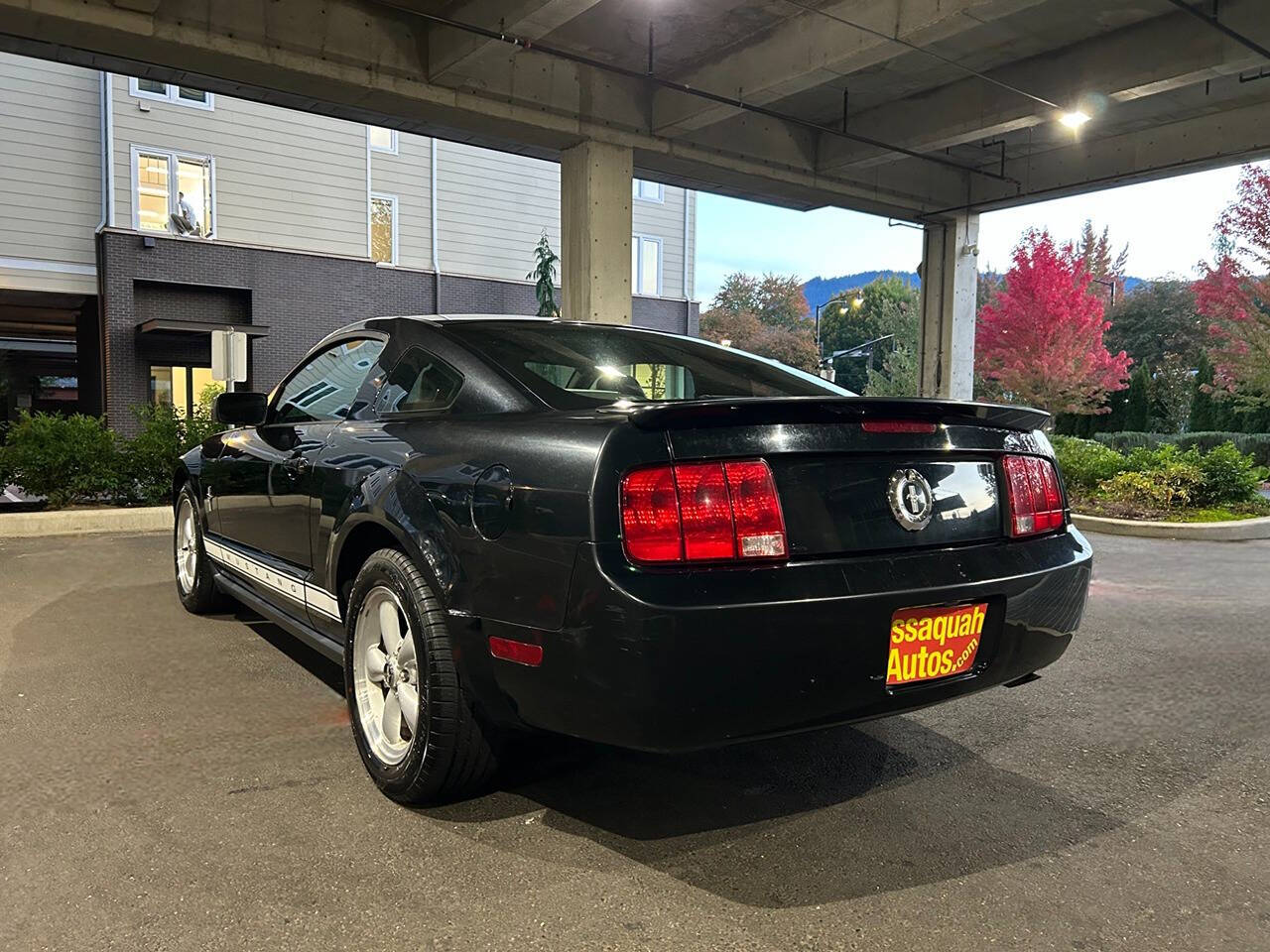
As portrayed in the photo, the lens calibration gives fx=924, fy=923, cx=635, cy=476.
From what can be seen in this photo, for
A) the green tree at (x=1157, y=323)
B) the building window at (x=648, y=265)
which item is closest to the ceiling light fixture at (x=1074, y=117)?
the building window at (x=648, y=265)

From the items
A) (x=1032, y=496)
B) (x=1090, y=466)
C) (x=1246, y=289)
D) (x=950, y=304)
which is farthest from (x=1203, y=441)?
(x=1032, y=496)

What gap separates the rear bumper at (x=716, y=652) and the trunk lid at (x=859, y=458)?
0.09 metres

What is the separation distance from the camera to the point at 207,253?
57.2ft

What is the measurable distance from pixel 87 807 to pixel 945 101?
1247cm

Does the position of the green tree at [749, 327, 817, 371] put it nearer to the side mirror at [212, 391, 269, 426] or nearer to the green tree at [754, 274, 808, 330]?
the green tree at [754, 274, 808, 330]

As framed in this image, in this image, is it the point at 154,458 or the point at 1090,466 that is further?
the point at 1090,466

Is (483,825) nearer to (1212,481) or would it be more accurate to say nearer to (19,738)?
(19,738)

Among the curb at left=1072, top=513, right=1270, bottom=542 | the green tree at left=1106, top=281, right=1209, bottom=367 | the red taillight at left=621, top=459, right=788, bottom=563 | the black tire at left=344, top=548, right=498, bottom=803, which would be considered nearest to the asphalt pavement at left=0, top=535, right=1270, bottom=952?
the black tire at left=344, top=548, right=498, bottom=803

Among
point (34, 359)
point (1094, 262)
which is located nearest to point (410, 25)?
point (34, 359)

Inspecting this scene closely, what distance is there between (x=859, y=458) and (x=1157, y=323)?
48.5 meters

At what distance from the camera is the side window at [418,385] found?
293 centimetres

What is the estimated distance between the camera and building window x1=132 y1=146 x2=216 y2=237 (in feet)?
55.4

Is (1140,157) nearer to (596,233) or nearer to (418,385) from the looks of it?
(596,233)

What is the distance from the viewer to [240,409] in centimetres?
411
